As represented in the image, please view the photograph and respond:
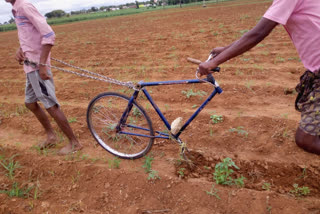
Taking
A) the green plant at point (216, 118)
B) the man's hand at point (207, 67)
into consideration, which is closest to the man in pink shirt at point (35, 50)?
the man's hand at point (207, 67)

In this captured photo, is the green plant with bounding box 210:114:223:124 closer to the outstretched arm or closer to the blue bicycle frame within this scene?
the blue bicycle frame

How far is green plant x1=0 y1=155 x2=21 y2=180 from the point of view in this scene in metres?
2.83

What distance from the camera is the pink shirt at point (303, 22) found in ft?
5.28

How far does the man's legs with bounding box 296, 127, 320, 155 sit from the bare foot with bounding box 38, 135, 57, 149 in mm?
3141

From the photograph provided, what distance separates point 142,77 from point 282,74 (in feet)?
10.4

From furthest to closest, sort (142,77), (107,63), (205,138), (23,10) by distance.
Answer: (107,63) → (142,77) → (205,138) → (23,10)

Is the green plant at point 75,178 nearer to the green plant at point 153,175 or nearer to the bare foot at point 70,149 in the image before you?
the bare foot at point 70,149

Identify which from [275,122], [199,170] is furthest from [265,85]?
[199,170]

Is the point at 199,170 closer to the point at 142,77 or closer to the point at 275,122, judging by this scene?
the point at 275,122

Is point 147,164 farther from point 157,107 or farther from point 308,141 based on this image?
point 308,141

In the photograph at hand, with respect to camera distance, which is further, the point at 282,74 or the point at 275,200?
the point at 282,74

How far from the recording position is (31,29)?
2660 millimetres

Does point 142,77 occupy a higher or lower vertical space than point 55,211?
higher

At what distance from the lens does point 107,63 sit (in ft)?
24.0
